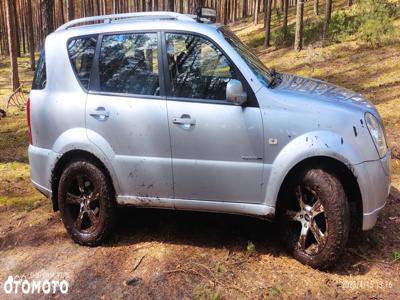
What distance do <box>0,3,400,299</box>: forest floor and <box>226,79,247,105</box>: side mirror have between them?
140 centimetres

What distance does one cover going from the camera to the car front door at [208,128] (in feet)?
12.5

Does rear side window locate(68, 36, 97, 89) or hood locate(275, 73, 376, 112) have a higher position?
rear side window locate(68, 36, 97, 89)

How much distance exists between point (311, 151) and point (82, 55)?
2.47 m

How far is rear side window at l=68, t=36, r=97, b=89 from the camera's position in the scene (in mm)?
4309

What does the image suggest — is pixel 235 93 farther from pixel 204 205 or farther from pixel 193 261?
pixel 193 261

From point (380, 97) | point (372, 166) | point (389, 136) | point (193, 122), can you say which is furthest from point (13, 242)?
point (380, 97)

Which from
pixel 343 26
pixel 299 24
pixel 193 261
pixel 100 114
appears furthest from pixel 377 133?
pixel 343 26

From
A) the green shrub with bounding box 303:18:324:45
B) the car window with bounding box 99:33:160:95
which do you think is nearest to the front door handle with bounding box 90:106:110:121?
the car window with bounding box 99:33:160:95

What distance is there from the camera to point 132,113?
4055 mm

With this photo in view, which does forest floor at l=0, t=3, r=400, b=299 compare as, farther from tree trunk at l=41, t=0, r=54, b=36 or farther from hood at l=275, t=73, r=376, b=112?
tree trunk at l=41, t=0, r=54, b=36

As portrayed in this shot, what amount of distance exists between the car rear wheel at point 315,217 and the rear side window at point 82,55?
2289 mm

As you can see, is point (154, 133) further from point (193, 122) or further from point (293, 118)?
point (293, 118)

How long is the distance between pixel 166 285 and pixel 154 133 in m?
1.38

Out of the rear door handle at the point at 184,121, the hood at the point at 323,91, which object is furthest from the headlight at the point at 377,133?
the rear door handle at the point at 184,121
